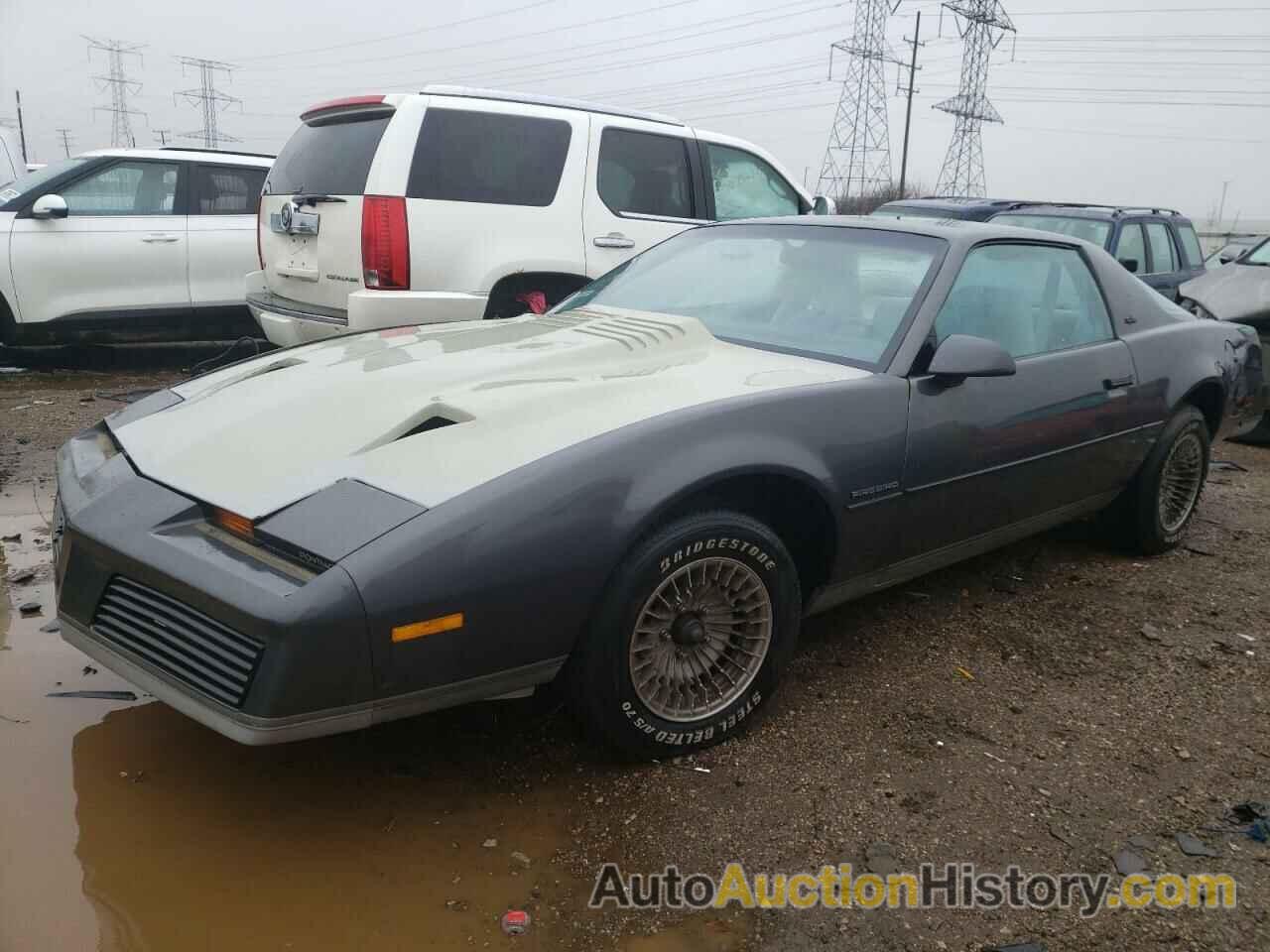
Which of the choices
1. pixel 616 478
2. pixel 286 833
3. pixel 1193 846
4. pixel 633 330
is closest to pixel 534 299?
pixel 633 330

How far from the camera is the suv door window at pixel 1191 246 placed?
9984mm

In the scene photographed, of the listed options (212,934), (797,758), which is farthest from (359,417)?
(797,758)

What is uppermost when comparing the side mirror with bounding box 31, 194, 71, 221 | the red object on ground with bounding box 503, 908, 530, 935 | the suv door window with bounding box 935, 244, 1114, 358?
the side mirror with bounding box 31, 194, 71, 221

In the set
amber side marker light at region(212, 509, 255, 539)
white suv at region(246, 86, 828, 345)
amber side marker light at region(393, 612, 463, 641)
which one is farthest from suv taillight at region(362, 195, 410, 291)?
amber side marker light at region(393, 612, 463, 641)

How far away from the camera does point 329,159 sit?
5.52m

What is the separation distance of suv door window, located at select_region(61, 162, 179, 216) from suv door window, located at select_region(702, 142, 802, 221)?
4226 mm

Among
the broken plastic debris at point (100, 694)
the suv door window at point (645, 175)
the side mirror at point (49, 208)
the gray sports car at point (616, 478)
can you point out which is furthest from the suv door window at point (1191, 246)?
the broken plastic debris at point (100, 694)

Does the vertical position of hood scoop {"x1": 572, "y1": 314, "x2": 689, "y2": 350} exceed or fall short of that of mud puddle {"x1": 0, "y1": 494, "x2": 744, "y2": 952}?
it exceeds it

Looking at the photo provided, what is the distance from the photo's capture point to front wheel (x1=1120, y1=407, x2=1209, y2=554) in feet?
13.8

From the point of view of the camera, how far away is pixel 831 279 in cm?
344

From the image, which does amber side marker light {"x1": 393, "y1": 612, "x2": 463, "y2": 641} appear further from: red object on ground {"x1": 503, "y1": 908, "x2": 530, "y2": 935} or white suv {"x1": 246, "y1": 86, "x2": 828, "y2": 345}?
white suv {"x1": 246, "y1": 86, "x2": 828, "y2": 345}

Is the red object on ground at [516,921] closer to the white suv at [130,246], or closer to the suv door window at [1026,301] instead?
the suv door window at [1026,301]

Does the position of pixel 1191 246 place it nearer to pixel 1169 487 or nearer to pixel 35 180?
pixel 1169 487

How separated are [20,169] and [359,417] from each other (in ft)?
29.5
